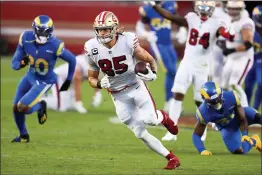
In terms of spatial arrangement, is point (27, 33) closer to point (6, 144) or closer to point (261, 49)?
point (6, 144)

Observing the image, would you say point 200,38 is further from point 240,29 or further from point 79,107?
point 79,107

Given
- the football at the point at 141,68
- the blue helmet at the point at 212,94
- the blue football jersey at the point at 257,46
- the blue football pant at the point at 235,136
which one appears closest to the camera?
the football at the point at 141,68

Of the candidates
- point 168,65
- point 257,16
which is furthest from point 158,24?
point 257,16

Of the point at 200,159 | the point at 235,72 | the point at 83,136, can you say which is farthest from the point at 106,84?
the point at 235,72

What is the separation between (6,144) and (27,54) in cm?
121

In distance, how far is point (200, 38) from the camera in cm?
1227

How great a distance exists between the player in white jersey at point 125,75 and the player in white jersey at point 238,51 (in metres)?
4.42

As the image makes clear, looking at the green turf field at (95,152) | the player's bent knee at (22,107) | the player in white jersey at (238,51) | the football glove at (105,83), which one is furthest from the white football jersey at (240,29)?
the football glove at (105,83)

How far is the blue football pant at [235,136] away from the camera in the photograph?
11455mm

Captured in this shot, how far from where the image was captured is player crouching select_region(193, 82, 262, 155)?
10883mm

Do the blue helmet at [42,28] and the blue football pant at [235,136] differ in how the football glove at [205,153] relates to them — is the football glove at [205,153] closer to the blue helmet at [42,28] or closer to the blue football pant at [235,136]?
the blue football pant at [235,136]

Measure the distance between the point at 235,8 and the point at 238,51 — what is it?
0.72 m

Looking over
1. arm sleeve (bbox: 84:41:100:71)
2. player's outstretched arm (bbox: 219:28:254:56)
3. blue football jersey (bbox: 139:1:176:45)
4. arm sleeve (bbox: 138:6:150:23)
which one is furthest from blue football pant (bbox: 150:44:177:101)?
arm sleeve (bbox: 84:41:100:71)

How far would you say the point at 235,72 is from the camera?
14.5 m
